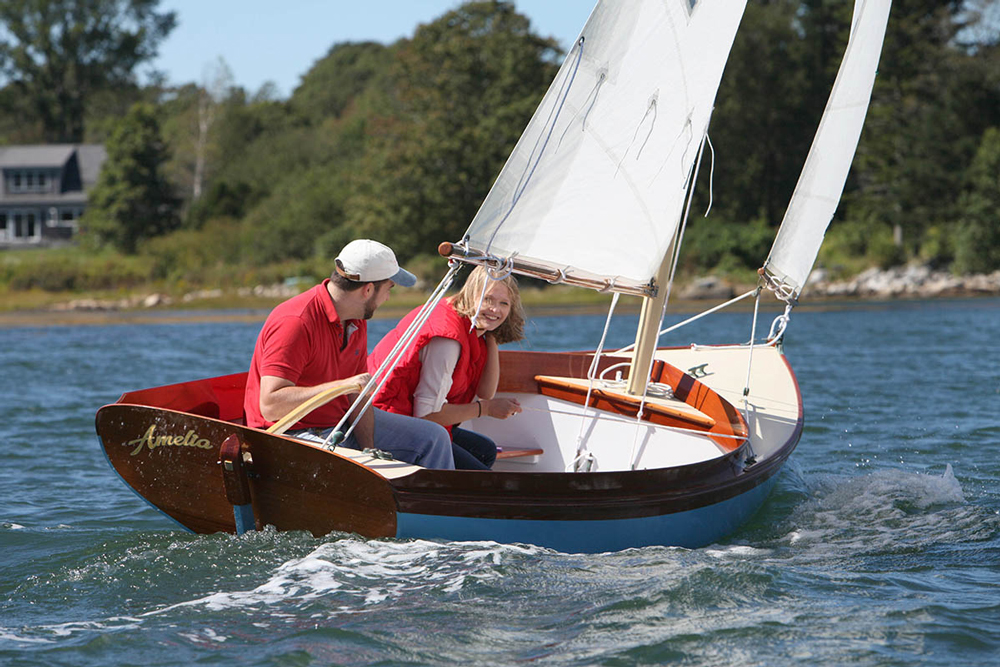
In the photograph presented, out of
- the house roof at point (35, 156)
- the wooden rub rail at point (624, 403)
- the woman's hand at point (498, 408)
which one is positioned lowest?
the wooden rub rail at point (624, 403)

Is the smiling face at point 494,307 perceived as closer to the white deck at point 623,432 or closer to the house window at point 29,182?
the white deck at point 623,432

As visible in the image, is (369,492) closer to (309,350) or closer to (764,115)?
(309,350)

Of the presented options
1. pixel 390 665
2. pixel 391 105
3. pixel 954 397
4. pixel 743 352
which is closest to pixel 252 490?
pixel 390 665

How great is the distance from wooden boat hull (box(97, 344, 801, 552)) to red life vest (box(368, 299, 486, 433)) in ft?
1.96

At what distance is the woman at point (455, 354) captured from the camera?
5.55 metres

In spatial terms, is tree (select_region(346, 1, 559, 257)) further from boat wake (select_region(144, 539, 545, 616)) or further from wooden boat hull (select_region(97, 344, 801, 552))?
boat wake (select_region(144, 539, 545, 616))

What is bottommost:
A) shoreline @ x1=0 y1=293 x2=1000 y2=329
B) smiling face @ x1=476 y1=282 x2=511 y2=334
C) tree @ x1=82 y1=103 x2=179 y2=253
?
shoreline @ x1=0 y1=293 x2=1000 y2=329

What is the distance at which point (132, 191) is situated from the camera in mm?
42969

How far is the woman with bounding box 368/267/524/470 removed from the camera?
5.55 m

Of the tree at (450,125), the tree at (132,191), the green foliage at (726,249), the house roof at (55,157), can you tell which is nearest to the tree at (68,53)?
the house roof at (55,157)

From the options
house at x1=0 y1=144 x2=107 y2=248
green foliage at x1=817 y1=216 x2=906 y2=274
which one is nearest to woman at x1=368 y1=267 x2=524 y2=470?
green foliage at x1=817 y1=216 x2=906 y2=274

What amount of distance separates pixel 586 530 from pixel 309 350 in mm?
1574

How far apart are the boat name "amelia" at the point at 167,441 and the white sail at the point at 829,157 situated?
14.5ft

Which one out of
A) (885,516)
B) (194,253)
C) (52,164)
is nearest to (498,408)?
(885,516)
